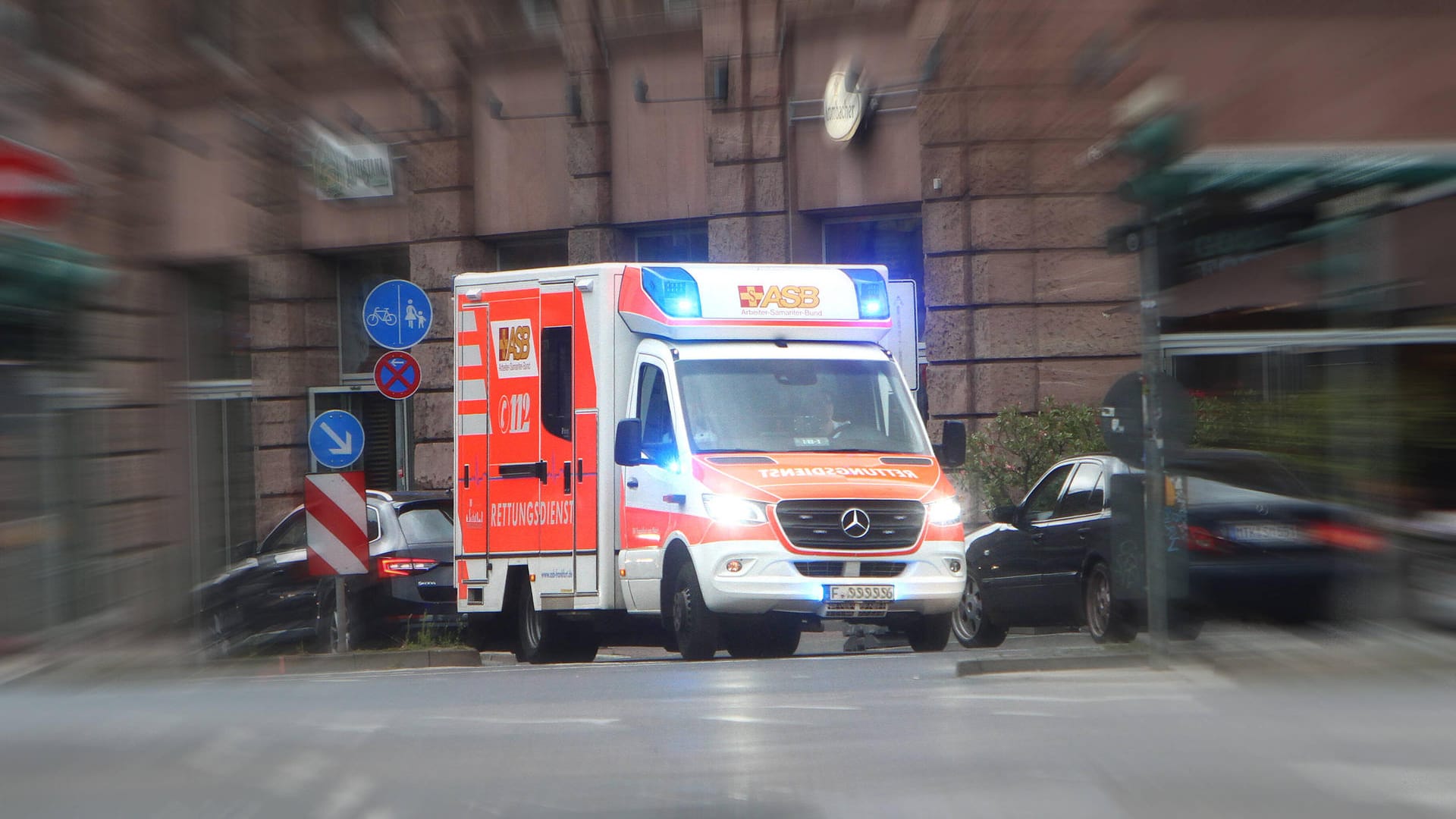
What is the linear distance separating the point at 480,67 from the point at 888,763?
5.38 feet

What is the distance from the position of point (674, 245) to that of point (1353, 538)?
5.09ft

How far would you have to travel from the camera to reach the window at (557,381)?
1102cm

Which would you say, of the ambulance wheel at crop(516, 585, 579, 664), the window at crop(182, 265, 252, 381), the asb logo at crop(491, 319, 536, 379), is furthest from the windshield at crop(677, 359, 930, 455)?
the window at crop(182, 265, 252, 381)

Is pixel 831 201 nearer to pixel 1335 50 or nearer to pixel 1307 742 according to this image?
pixel 1335 50

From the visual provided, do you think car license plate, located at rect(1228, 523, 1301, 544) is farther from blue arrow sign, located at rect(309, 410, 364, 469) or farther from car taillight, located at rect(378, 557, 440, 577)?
car taillight, located at rect(378, 557, 440, 577)

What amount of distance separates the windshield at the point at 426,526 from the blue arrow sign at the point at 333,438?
8.15 m

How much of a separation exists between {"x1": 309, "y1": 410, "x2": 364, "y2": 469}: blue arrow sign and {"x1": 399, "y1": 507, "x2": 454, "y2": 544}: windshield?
8146 millimetres

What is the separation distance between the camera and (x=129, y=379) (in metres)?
2.69

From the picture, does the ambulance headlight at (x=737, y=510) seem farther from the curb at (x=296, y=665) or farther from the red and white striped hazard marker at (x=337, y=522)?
the curb at (x=296, y=665)

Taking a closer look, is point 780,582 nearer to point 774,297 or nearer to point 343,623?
point 774,297

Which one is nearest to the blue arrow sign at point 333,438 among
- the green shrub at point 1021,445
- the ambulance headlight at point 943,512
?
the green shrub at point 1021,445

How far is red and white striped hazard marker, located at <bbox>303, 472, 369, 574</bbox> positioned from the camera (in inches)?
117

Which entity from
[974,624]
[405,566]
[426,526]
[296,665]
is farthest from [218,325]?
[426,526]

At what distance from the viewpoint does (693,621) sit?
9.55m
